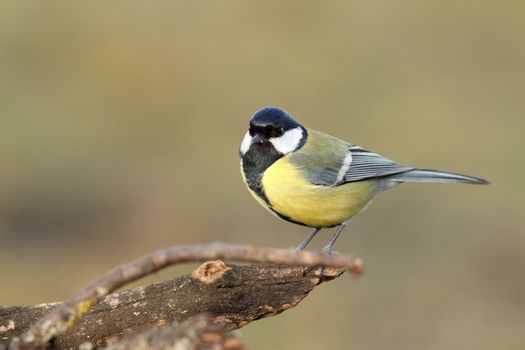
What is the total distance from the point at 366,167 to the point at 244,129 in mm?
4208

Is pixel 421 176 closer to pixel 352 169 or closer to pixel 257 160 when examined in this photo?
pixel 352 169

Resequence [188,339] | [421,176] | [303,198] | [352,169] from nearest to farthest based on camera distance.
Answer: [188,339], [303,198], [352,169], [421,176]

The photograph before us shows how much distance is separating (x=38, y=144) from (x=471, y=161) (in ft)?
14.0

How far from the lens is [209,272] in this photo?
9.48ft

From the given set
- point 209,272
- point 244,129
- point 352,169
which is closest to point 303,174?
point 352,169

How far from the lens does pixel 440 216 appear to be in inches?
293

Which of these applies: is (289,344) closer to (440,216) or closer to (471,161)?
(440,216)

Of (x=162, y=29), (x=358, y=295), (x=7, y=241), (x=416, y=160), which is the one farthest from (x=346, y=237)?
(x=162, y=29)

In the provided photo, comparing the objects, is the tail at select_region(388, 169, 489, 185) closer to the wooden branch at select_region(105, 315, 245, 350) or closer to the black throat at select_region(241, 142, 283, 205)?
the black throat at select_region(241, 142, 283, 205)

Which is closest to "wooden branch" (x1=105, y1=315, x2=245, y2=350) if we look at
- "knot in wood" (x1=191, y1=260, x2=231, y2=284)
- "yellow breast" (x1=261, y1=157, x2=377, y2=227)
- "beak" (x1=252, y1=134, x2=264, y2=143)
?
"knot in wood" (x1=191, y1=260, x2=231, y2=284)

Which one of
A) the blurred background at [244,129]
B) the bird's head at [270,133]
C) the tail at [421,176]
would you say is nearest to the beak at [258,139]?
the bird's head at [270,133]

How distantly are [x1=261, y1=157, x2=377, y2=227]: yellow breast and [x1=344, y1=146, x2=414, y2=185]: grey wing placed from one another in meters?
0.10

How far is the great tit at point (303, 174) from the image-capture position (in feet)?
13.0

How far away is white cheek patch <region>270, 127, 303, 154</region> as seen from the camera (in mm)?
4105
